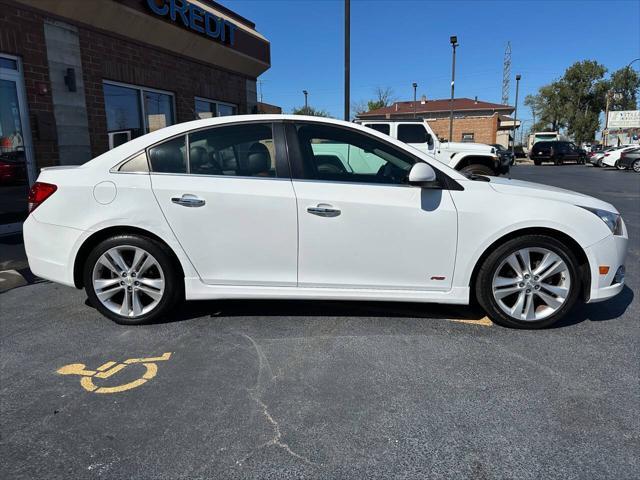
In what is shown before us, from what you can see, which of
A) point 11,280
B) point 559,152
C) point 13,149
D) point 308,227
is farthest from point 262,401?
point 559,152

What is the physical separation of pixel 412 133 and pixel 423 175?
8758mm

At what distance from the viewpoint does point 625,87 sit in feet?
222

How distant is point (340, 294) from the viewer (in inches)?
140

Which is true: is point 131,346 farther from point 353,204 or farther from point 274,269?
point 353,204

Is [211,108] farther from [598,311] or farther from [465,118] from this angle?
[465,118]

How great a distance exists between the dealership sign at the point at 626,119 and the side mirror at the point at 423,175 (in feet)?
184

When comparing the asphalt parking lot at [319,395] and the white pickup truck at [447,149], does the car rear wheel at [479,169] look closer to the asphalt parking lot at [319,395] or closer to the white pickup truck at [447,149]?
the white pickup truck at [447,149]

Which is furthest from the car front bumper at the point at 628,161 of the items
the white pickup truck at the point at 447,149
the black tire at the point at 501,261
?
the black tire at the point at 501,261

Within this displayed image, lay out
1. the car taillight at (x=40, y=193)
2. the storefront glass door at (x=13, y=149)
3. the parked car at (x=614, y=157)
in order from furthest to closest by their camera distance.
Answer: the parked car at (x=614, y=157) → the storefront glass door at (x=13, y=149) → the car taillight at (x=40, y=193)

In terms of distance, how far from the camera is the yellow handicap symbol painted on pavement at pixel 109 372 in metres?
2.76

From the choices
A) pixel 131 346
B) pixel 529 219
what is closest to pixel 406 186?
pixel 529 219

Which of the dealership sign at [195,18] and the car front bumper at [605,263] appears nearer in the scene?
the car front bumper at [605,263]

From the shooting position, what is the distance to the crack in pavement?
2.17 m

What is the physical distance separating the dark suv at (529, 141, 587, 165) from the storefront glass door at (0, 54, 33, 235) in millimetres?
35403
